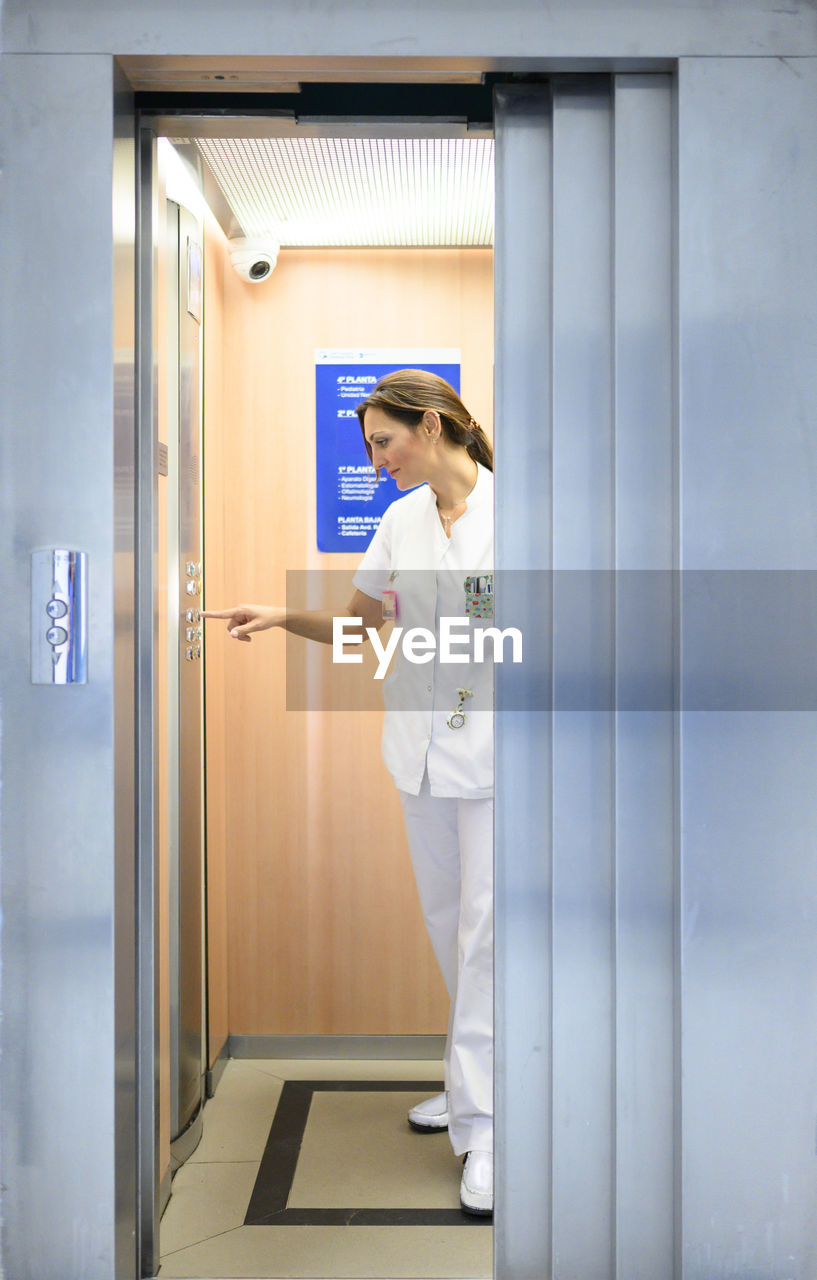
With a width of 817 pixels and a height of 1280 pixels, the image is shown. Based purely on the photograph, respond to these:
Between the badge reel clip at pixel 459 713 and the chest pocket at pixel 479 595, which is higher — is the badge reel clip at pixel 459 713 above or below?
below

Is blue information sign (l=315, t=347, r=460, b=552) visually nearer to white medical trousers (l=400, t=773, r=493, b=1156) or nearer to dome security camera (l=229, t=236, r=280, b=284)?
dome security camera (l=229, t=236, r=280, b=284)

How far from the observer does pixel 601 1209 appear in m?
1.51

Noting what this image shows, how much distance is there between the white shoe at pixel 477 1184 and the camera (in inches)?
76.8

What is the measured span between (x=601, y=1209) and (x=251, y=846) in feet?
5.15

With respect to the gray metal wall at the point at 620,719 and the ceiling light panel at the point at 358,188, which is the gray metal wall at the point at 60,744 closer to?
the gray metal wall at the point at 620,719

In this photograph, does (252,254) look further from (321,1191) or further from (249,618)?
(321,1191)

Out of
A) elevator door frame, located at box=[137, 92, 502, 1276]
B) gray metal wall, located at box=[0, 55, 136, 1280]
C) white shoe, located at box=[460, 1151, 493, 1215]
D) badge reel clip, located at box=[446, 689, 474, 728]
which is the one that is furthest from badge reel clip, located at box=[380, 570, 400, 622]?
white shoe, located at box=[460, 1151, 493, 1215]

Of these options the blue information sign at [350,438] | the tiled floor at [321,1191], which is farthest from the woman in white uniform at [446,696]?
the blue information sign at [350,438]

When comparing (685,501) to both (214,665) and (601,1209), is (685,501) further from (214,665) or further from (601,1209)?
(214,665)

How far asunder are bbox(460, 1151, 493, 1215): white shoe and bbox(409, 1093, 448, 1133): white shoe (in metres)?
0.30

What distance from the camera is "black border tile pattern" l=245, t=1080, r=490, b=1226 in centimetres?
194

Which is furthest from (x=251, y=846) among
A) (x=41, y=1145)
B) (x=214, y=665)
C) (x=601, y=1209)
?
Answer: (x=601, y=1209)

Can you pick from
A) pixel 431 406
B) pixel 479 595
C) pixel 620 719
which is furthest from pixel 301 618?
pixel 620 719

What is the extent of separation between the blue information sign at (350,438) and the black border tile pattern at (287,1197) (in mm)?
1513
